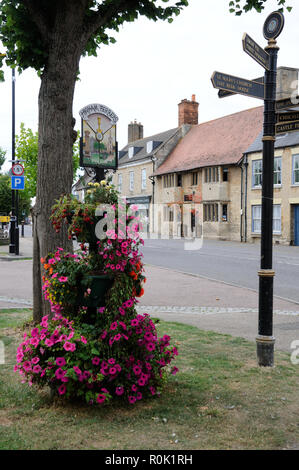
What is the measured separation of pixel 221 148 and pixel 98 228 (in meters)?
33.2

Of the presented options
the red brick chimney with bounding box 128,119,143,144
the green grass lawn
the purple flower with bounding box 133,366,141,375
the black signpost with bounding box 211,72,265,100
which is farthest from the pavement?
the red brick chimney with bounding box 128,119,143,144

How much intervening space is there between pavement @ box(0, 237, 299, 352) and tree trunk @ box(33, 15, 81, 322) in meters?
2.91

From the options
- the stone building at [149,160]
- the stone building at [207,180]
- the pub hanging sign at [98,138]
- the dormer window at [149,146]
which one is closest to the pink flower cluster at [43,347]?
the pub hanging sign at [98,138]

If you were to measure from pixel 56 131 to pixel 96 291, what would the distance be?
104 inches

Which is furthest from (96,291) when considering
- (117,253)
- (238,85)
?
(238,85)

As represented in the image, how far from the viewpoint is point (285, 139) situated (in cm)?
2894

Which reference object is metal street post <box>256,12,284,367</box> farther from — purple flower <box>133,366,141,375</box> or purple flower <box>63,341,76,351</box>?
purple flower <box>63,341,76,351</box>

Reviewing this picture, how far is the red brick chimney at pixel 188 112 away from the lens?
44678mm

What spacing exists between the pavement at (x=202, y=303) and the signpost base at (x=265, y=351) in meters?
1.02

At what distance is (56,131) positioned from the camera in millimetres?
5836

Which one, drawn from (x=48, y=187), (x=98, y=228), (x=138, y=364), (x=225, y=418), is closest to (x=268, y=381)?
(x=225, y=418)

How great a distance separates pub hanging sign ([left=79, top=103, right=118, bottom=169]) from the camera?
9.38 metres
